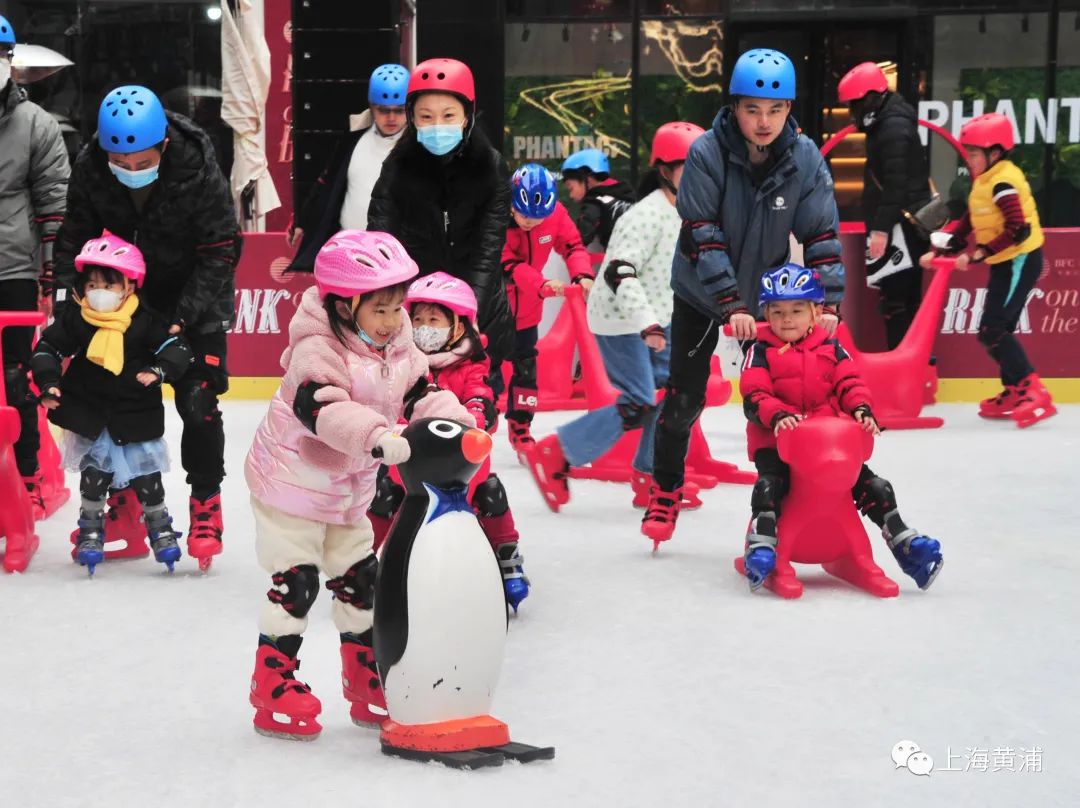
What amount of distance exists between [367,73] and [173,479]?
312 cm

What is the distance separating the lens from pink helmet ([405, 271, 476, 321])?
442 cm

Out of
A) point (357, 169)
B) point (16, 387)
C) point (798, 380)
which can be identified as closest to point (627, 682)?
point (798, 380)

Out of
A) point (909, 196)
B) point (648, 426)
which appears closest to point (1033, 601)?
point (648, 426)

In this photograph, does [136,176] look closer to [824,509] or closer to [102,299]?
[102,299]

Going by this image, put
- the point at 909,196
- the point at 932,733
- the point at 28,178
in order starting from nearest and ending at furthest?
the point at 932,733, the point at 28,178, the point at 909,196

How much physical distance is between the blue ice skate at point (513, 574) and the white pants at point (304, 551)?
3.62ft

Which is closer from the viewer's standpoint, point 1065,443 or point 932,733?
point 932,733

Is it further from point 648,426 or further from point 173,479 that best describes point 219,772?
point 173,479

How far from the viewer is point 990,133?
340 inches

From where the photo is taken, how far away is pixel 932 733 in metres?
3.63

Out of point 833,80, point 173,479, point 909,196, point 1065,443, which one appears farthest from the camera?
point 833,80

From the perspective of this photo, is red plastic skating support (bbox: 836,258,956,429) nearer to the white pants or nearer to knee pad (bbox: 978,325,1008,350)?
knee pad (bbox: 978,325,1008,350)

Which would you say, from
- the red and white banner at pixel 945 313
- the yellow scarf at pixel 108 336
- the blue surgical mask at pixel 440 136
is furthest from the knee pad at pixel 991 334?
the yellow scarf at pixel 108 336

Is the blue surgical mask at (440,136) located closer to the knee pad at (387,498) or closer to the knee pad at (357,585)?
the knee pad at (387,498)
